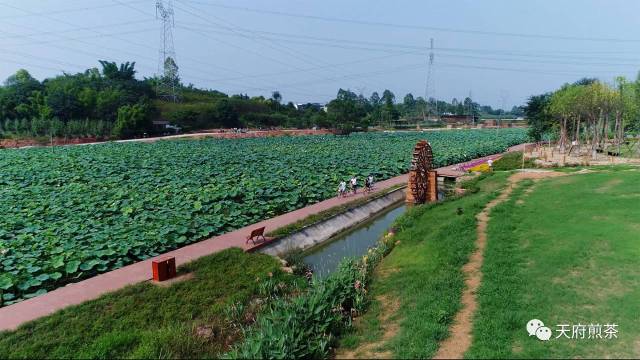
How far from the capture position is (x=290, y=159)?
105 ft

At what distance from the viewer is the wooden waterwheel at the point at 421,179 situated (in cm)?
1978

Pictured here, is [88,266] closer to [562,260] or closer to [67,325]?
[67,325]

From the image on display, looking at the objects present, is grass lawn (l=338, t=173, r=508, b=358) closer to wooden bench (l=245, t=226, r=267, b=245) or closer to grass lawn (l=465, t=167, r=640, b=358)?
grass lawn (l=465, t=167, r=640, b=358)

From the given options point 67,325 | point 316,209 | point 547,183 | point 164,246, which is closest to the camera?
point 67,325

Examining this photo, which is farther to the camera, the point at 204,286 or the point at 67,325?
the point at 204,286

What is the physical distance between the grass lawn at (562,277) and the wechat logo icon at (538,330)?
0.29 feet

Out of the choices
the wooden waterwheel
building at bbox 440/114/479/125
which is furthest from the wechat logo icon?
building at bbox 440/114/479/125

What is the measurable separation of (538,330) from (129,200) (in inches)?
610

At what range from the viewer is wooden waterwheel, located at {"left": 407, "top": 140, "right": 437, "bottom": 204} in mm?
19781

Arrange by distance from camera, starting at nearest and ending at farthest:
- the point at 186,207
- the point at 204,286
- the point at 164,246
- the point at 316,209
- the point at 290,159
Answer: the point at 204,286, the point at 164,246, the point at 186,207, the point at 316,209, the point at 290,159

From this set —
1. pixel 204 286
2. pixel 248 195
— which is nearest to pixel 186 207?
pixel 248 195

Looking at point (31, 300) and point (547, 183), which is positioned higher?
point (547, 183)

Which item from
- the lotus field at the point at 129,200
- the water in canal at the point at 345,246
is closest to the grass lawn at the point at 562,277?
the water in canal at the point at 345,246

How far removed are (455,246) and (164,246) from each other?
837cm
